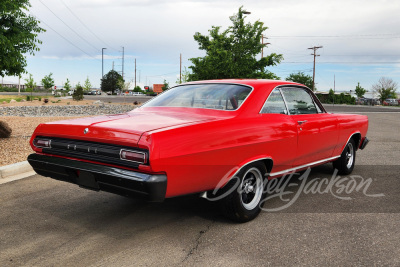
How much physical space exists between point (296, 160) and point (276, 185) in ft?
3.30

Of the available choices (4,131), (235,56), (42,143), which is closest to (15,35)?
(4,131)

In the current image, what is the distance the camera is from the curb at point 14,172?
574 cm

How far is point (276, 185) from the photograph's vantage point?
540 centimetres

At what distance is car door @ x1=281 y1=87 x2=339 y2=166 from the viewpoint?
454 cm

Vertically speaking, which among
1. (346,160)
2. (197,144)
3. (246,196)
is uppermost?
(197,144)

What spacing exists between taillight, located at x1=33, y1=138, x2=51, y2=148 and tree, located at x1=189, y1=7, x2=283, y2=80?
2136 centimetres

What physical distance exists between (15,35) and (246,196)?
7505mm

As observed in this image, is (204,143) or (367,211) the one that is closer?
(204,143)

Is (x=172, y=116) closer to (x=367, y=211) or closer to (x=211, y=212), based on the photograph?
(x=211, y=212)

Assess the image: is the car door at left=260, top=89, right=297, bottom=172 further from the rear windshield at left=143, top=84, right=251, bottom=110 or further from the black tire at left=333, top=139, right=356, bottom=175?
the black tire at left=333, top=139, right=356, bottom=175

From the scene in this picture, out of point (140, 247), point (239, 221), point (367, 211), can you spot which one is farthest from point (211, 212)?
point (367, 211)

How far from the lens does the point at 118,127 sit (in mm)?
3180

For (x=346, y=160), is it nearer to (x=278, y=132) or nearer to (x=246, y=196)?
(x=278, y=132)

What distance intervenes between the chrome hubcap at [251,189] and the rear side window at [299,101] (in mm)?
1057
